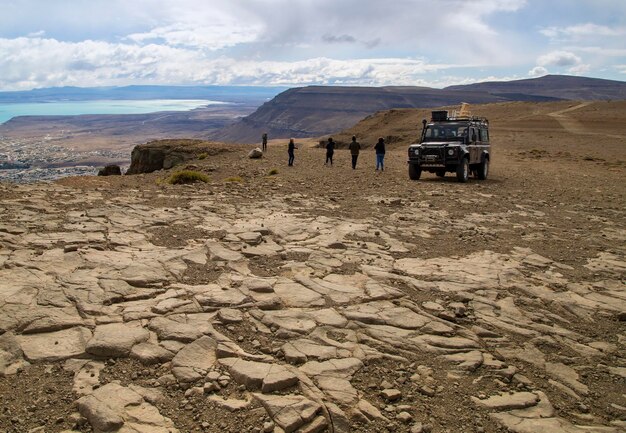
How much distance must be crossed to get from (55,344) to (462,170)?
619 inches

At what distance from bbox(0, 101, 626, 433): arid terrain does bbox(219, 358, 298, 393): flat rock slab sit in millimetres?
20

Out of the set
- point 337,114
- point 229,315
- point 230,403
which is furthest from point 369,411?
point 337,114

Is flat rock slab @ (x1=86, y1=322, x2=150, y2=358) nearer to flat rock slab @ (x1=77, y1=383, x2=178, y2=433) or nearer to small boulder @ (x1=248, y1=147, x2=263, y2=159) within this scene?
flat rock slab @ (x1=77, y1=383, x2=178, y2=433)

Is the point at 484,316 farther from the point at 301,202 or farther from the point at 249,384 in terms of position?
the point at 301,202

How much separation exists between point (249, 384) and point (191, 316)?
161cm

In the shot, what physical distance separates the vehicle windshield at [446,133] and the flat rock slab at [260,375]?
51.4ft

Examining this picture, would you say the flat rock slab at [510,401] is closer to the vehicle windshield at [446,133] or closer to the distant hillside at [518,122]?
the vehicle windshield at [446,133]

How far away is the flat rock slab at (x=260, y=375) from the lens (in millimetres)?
4523

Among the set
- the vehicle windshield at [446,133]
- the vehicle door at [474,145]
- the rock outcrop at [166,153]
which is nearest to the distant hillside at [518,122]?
the rock outcrop at [166,153]

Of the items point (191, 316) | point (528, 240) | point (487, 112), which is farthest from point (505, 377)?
point (487, 112)

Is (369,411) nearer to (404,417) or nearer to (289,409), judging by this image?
(404,417)

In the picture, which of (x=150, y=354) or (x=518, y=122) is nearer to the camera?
(x=150, y=354)

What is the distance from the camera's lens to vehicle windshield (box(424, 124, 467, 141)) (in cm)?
1877

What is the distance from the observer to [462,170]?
18.1 metres
